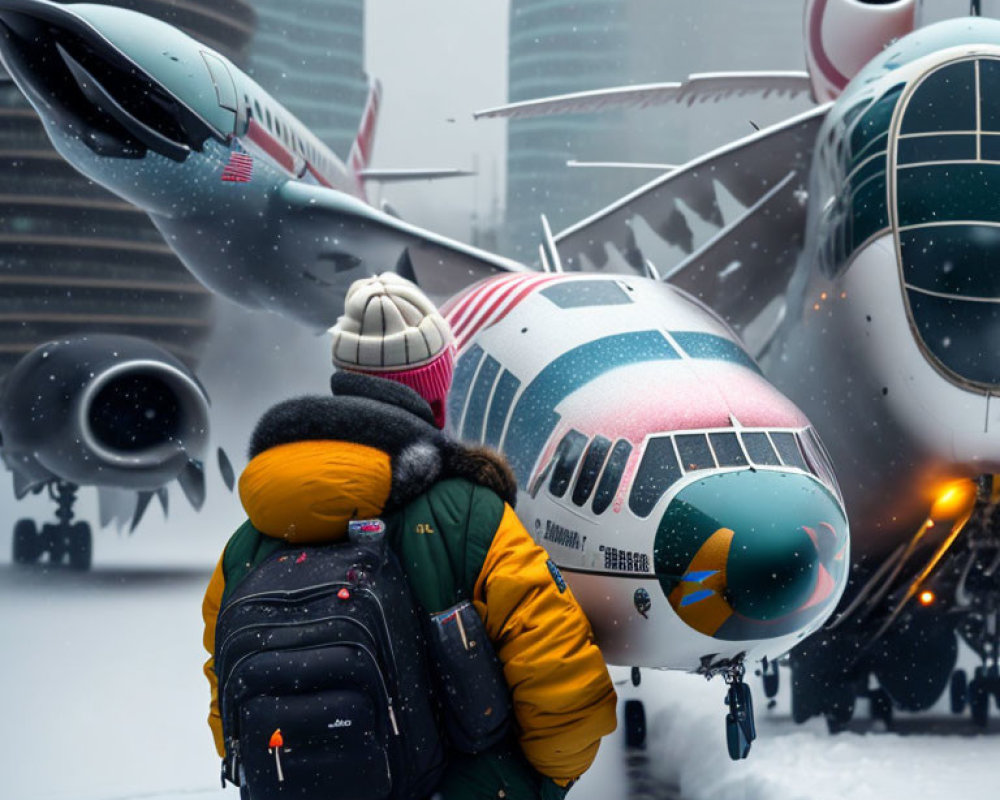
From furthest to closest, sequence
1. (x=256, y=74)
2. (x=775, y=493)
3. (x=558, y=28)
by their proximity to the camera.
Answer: (x=558, y=28) → (x=256, y=74) → (x=775, y=493)

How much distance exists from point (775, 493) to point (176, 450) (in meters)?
9.44

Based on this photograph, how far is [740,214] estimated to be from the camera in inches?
400

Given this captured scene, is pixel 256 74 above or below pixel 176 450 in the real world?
above

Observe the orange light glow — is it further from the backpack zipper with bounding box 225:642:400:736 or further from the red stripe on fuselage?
the red stripe on fuselage

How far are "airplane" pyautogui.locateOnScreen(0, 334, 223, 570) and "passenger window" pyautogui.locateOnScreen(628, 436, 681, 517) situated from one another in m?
8.84

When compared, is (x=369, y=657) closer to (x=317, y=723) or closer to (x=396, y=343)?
(x=317, y=723)

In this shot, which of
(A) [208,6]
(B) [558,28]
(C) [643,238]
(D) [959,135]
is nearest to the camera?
(D) [959,135]

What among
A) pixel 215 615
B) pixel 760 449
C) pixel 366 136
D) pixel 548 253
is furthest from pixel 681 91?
pixel 215 615

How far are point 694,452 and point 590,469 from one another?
1.61 feet

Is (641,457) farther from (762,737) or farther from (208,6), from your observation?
(208,6)

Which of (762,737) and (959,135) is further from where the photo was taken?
(762,737)

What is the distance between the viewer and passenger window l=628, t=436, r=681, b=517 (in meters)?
5.06

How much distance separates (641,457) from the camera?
5.22 m

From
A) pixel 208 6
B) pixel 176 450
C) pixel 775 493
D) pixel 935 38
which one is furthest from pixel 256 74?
pixel 775 493
